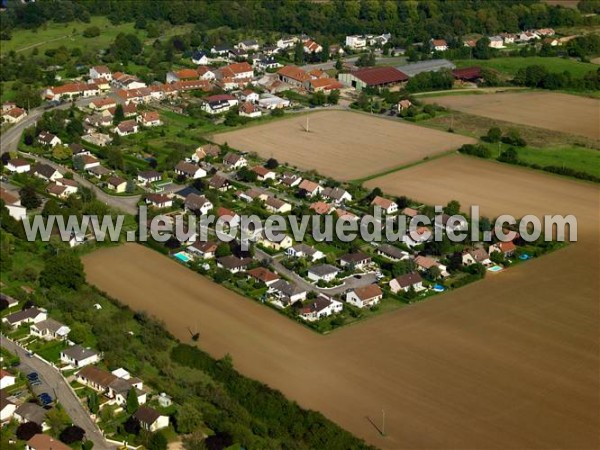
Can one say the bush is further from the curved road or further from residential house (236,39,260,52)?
residential house (236,39,260,52)

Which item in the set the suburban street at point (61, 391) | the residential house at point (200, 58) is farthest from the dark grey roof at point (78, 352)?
the residential house at point (200, 58)

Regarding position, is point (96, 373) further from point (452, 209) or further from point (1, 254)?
point (452, 209)

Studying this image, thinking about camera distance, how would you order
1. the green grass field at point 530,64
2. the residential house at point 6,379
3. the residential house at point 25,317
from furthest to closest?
the green grass field at point 530,64 < the residential house at point 25,317 < the residential house at point 6,379

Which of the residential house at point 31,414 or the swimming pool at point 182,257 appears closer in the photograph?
the residential house at point 31,414

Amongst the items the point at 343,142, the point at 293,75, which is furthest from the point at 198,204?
the point at 293,75

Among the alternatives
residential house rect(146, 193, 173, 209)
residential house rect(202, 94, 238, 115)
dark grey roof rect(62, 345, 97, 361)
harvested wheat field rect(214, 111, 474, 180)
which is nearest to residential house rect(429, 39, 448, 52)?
harvested wheat field rect(214, 111, 474, 180)

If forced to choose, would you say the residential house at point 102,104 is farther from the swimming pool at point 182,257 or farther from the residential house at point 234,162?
the swimming pool at point 182,257
